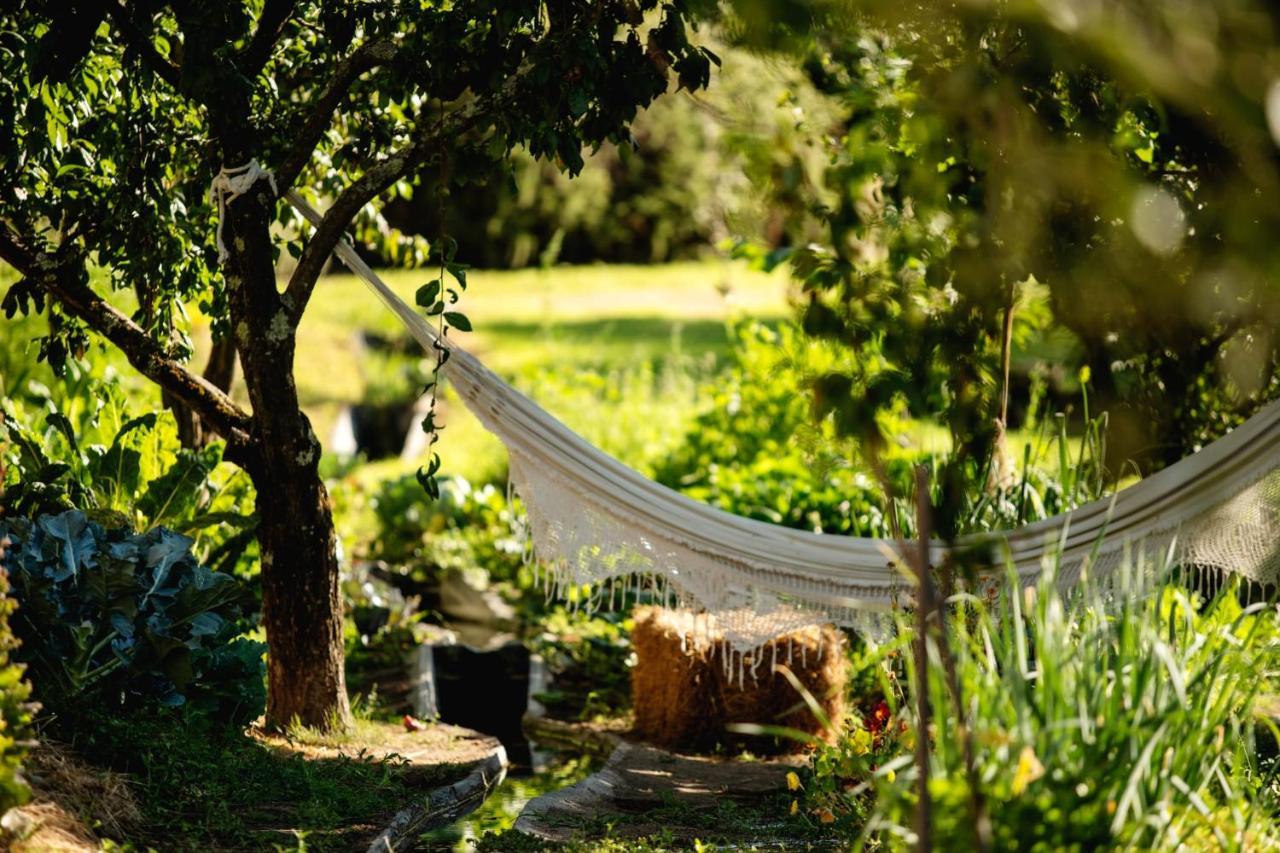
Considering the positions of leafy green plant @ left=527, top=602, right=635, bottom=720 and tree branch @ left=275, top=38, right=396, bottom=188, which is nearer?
tree branch @ left=275, top=38, right=396, bottom=188

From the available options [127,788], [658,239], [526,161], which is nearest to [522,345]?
[526,161]

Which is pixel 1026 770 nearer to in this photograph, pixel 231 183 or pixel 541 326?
pixel 231 183

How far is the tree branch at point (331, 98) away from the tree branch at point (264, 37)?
0.16 metres

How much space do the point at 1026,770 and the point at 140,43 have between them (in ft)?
7.68

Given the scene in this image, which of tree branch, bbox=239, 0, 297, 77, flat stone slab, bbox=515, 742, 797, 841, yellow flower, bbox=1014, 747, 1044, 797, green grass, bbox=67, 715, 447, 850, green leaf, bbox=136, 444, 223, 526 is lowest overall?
flat stone slab, bbox=515, 742, 797, 841

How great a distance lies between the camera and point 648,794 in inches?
126

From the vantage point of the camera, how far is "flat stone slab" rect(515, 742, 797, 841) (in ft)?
9.38

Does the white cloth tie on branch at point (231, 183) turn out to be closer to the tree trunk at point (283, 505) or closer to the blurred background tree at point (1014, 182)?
the tree trunk at point (283, 505)

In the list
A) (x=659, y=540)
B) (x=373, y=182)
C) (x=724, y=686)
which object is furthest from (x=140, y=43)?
(x=724, y=686)

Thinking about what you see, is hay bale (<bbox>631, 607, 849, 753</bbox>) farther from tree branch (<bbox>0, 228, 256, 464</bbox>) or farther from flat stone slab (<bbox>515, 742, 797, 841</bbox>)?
tree branch (<bbox>0, 228, 256, 464</bbox>)

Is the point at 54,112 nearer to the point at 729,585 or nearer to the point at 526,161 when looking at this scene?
the point at 729,585

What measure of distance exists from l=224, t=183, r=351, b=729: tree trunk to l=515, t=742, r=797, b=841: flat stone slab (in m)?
0.66

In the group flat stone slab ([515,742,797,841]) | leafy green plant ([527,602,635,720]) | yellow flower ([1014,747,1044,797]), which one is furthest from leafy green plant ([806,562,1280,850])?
leafy green plant ([527,602,635,720])

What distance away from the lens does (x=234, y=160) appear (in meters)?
3.04
